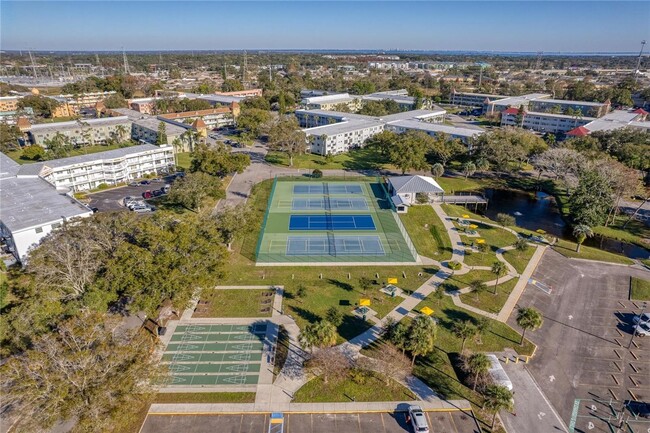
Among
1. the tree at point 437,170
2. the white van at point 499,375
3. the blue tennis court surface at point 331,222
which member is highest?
the tree at point 437,170

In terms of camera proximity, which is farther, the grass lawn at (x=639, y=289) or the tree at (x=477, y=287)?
the grass lawn at (x=639, y=289)

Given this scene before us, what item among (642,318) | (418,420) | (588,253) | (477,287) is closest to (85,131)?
(477,287)

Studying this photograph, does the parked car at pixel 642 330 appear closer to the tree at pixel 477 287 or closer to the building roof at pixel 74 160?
the tree at pixel 477 287

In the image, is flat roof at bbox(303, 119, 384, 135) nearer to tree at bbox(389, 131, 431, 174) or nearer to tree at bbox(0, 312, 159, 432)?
tree at bbox(389, 131, 431, 174)

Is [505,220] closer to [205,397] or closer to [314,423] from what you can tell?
[314,423]

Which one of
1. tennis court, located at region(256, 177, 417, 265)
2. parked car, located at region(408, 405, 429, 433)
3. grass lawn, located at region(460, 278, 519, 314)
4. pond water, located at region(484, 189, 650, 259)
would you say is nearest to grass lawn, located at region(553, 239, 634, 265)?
pond water, located at region(484, 189, 650, 259)

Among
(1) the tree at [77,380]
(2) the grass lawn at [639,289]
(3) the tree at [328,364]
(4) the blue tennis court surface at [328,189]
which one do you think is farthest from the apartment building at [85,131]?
(2) the grass lawn at [639,289]

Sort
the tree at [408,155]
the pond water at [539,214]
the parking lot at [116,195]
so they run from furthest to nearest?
the tree at [408,155], the parking lot at [116,195], the pond water at [539,214]
